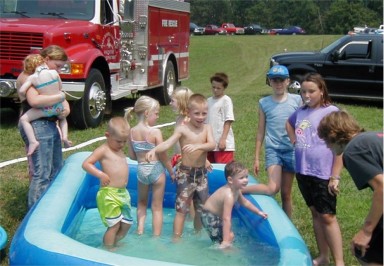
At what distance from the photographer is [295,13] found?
52969 mm

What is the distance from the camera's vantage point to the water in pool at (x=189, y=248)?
4684 mm

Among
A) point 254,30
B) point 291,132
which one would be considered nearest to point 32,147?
point 291,132

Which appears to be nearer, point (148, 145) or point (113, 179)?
point (113, 179)

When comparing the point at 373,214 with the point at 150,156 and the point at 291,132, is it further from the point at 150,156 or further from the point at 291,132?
the point at 150,156

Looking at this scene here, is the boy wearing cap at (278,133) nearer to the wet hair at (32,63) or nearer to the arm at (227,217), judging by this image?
the arm at (227,217)

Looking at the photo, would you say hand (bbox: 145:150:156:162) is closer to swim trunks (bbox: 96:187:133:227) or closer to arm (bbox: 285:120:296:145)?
swim trunks (bbox: 96:187:133:227)

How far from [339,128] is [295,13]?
51.2m

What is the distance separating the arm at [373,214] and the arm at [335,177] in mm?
884

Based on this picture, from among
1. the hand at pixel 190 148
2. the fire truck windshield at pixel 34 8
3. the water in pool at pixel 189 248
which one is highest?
the fire truck windshield at pixel 34 8

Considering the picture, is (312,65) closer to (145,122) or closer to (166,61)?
(166,61)

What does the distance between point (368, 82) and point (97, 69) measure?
630cm

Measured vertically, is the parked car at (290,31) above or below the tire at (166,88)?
above

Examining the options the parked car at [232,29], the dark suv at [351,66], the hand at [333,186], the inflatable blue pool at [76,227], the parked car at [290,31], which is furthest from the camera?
the parked car at [232,29]

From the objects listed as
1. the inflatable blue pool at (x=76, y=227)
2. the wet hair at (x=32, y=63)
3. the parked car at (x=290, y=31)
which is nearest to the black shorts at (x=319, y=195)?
the inflatable blue pool at (x=76, y=227)
